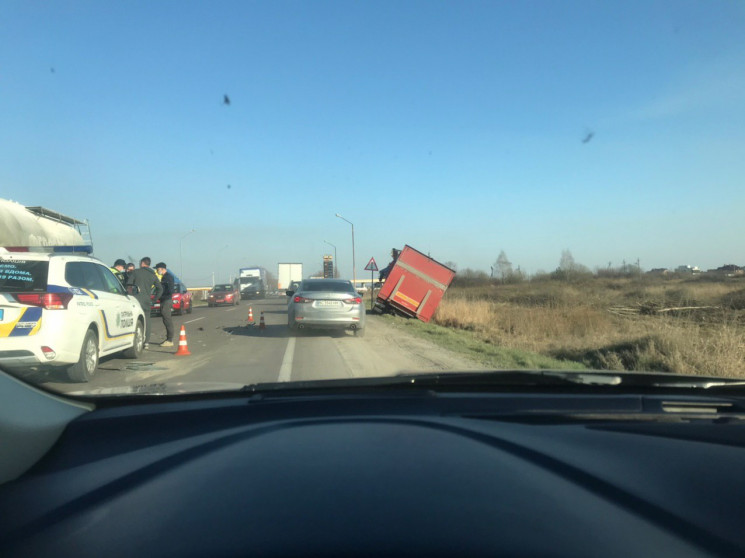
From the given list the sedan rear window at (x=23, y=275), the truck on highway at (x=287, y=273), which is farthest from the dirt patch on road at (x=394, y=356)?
the truck on highway at (x=287, y=273)

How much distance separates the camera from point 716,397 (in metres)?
3.27

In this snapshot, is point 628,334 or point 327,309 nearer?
point 628,334

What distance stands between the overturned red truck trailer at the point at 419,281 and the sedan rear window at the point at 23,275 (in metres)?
16.2

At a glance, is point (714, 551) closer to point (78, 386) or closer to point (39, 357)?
point (39, 357)

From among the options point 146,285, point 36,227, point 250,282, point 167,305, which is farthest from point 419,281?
point 250,282

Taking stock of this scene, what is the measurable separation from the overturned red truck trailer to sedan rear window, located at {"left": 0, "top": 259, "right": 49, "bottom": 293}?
16188 millimetres

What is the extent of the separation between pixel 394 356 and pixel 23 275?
7013 mm

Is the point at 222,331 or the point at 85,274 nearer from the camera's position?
the point at 85,274

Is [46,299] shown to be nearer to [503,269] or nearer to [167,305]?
[167,305]

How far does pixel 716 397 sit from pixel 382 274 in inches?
927

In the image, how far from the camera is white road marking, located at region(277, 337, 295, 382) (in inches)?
335

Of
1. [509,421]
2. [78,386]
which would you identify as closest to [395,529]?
[509,421]

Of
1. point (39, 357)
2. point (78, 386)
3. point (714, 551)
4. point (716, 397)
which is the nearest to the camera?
point (714, 551)

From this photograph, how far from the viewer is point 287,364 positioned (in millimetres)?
9977
